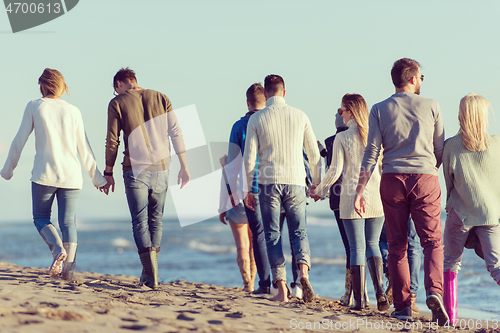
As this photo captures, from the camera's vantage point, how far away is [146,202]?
14.1 ft

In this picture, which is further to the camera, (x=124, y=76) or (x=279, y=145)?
(x=124, y=76)

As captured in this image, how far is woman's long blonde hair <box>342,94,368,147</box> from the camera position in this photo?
406 cm

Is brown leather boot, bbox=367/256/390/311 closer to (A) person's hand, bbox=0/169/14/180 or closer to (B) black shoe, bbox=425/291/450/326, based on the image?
(B) black shoe, bbox=425/291/450/326

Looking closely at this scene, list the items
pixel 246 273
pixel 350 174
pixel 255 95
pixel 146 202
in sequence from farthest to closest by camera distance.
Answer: pixel 246 273
pixel 255 95
pixel 146 202
pixel 350 174

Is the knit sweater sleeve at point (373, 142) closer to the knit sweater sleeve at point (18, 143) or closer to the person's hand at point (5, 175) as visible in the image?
the knit sweater sleeve at point (18, 143)

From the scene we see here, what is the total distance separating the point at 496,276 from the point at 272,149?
2.04 metres

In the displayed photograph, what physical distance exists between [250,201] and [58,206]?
5.88 ft

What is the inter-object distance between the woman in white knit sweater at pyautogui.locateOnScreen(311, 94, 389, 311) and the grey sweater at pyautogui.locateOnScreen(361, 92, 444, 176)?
0.46 metres

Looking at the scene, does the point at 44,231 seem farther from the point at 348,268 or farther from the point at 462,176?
the point at 462,176

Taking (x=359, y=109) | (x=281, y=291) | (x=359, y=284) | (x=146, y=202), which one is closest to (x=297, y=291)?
(x=281, y=291)

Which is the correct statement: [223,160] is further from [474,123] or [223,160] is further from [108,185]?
[474,123]

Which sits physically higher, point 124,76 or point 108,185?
point 124,76

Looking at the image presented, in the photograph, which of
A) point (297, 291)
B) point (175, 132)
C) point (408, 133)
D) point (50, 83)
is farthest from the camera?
point (175, 132)

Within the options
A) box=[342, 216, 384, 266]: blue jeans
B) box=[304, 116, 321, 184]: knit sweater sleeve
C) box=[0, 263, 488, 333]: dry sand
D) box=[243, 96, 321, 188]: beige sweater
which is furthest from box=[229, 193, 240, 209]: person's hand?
box=[342, 216, 384, 266]: blue jeans
